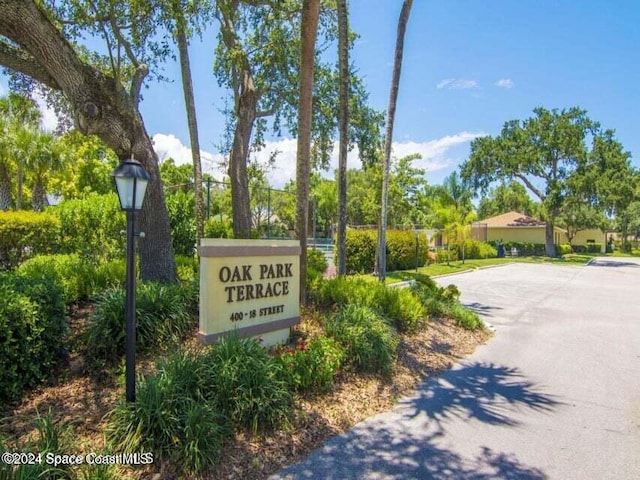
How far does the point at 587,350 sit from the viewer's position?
646cm

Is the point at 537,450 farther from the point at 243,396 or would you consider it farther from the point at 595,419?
the point at 243,396

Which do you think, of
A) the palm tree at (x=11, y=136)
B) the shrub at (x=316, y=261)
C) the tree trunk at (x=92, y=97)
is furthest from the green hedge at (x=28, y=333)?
the palm tree at (x=11, y=136)

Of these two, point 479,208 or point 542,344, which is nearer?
point 542,344

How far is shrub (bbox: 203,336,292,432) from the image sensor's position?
3.44 metres

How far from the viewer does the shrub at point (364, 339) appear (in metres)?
4.93

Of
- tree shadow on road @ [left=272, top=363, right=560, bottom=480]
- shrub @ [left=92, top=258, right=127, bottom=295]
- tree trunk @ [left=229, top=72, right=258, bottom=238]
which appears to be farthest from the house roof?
shrub @ [left=92, top=258, right=127, bottom=295]

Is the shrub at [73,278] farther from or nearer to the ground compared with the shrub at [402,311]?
farther from the ground

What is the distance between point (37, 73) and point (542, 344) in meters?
9.08

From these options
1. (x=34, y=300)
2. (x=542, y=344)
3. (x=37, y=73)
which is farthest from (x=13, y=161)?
(x=542, y=344)

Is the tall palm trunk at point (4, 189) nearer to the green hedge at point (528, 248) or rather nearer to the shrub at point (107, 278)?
the shrub at point (107, 278)

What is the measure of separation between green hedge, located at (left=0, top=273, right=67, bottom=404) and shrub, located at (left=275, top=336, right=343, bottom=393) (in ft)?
7.57

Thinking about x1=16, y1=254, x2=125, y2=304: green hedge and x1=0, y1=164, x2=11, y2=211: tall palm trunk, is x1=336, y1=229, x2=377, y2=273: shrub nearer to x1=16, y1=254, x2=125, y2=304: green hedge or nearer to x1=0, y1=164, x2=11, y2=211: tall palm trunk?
x1=16, y1=254, x2=125, y2=304: green hedge

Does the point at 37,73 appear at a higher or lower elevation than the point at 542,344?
higher

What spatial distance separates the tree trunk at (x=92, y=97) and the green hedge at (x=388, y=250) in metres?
10.2
